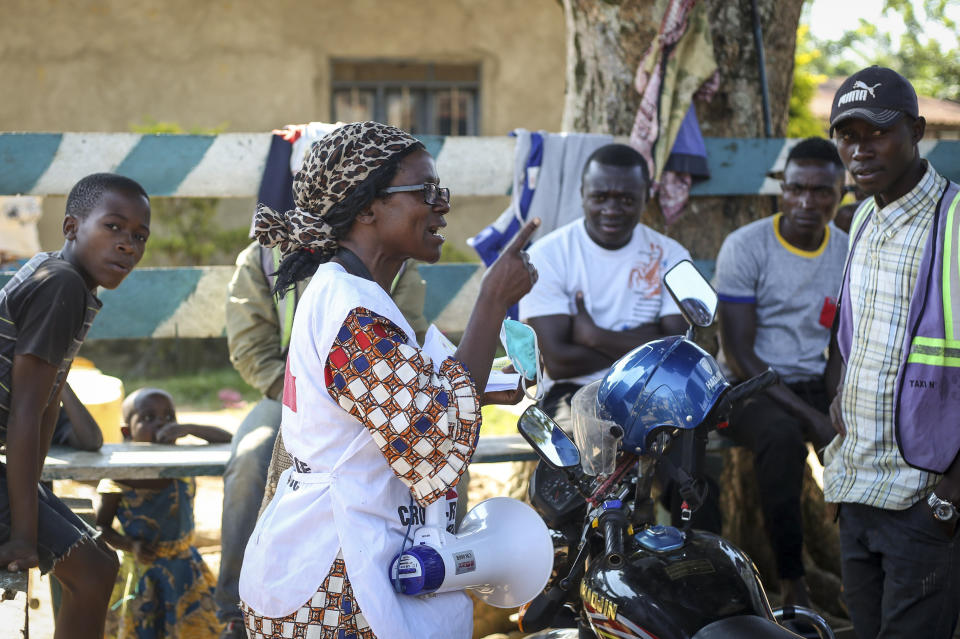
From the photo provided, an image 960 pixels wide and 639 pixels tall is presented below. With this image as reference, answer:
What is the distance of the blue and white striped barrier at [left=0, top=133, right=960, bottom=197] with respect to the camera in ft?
13.7

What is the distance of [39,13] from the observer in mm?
9922

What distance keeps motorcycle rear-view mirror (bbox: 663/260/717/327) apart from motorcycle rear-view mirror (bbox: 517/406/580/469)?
17.8 inches

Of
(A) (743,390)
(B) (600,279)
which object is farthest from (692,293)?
(B) (600,279)

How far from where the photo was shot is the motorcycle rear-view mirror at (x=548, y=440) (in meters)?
2.15

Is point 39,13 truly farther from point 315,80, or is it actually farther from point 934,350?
point 934,350

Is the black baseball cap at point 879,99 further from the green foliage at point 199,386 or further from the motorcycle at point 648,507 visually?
the green foliage at point 199,386

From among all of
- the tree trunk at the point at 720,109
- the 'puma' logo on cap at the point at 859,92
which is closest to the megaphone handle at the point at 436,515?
the 'puma' logo on cap at the point at 859,92

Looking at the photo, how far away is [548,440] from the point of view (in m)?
2.18

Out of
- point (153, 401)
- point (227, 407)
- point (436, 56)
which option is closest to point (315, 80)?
point (436, 56)

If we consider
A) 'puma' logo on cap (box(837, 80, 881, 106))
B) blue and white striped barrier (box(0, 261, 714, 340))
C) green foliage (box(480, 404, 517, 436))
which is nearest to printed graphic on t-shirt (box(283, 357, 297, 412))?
'puma' logo on cap (box(837, 80, 881, 106))

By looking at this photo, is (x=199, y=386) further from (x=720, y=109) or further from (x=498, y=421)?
(x=720, y=109)

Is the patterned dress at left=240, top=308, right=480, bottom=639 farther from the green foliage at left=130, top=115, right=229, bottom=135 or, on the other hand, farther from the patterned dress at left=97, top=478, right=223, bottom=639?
the green foliage at left=130, top=115, right=229, bottom=135

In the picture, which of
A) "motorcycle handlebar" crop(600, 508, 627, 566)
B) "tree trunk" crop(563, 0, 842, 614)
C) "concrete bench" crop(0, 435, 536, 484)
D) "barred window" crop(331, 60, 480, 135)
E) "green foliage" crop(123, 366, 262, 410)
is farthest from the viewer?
"barred window" crop(331, 60, 480, 135)

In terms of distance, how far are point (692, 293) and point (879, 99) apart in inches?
39.7
